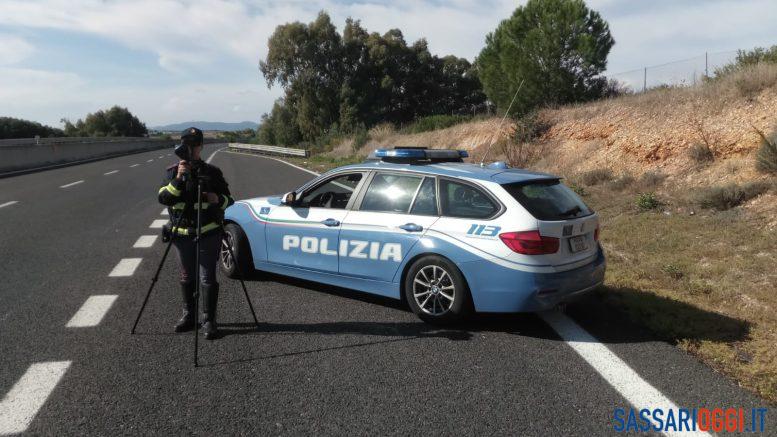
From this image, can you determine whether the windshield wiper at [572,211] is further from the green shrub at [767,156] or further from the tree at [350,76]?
the tree at [350,76]

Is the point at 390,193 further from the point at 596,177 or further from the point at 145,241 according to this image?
the point at 596,177

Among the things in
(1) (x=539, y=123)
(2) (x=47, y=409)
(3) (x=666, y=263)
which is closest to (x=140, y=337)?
(2) (x=47, y=409)

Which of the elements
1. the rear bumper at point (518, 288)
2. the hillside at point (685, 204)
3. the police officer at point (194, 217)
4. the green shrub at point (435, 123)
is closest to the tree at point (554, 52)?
the hillside at point (685, 204)

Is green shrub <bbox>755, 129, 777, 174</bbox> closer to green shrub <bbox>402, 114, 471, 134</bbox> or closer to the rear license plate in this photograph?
the rear license plate

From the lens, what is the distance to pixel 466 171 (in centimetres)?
553

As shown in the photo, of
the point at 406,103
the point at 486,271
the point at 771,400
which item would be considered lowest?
the point at 771,400

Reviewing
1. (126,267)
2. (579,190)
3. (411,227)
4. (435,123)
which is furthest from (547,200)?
(435,123)

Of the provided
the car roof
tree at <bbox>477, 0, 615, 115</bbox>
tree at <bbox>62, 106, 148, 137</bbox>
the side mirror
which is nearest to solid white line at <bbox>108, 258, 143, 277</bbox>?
the side mirror

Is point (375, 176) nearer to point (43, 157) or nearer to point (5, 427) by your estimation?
point (5, 427)

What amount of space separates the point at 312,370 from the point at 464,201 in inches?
79.1

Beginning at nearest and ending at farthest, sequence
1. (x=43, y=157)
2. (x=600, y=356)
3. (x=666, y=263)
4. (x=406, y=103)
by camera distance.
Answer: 1. (x=600, y=356)
2. (x=666, y=263)
3. (x=43, y=157)
4. (x=406, y=103)

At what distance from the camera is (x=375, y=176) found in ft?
19.5

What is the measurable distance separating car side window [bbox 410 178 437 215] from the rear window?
655 mm

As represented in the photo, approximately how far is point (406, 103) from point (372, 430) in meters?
60.4
